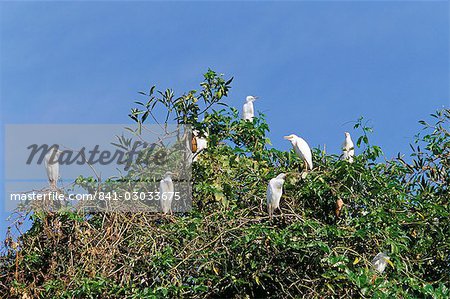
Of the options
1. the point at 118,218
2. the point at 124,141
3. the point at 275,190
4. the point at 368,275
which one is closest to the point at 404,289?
the point at 368,275

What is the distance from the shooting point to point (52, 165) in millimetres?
7762

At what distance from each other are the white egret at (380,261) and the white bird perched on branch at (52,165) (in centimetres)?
261

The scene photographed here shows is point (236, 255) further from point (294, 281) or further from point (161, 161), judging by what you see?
point (161, 161)

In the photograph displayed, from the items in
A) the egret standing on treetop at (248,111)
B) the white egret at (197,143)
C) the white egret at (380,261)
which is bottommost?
the white egret at (380,261)

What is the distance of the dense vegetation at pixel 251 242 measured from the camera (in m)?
6.46

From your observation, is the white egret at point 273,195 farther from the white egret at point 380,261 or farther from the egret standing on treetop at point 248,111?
the egret standing on treetop at point 248,111

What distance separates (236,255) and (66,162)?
1.97m

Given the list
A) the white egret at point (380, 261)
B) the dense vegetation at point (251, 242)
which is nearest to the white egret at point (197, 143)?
the dense vegetation at point (251, 242)

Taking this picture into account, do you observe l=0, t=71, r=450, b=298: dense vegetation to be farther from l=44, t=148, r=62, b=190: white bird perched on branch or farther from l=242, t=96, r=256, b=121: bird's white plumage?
l=242, t=96, r=256, b=121: bird's white plumage

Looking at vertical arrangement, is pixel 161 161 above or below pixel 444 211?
above

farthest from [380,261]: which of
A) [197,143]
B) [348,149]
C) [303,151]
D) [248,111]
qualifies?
[248,111]

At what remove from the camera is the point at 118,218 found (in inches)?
278

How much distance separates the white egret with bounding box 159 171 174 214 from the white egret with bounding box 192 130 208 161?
1.31 feet

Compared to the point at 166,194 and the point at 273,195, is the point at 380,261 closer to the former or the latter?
the point at 273,195
